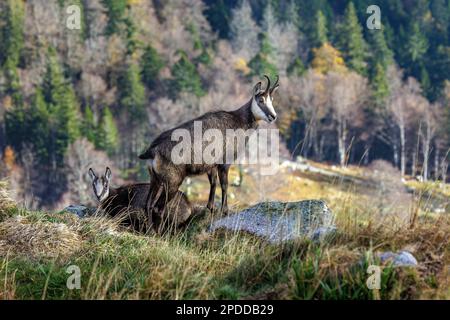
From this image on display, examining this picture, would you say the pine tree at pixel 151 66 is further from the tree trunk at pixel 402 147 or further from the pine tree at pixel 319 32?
the tree trunk at pixel 402 147

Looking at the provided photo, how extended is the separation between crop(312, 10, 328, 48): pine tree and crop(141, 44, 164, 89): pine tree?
126 feet

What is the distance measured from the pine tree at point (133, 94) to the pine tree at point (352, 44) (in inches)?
1707

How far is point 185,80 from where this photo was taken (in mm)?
123562

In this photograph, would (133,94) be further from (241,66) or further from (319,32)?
(319,32)

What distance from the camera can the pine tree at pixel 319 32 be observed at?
155 metres

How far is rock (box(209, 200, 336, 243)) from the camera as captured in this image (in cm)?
1043

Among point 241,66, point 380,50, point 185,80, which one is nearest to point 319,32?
point 380,50

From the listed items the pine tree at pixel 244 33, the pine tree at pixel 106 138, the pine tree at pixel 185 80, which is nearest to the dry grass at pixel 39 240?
the pine tree at pixel 106 138

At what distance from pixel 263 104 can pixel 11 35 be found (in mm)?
130681

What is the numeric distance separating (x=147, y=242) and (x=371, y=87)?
119051 millimetres

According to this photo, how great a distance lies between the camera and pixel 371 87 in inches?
4938

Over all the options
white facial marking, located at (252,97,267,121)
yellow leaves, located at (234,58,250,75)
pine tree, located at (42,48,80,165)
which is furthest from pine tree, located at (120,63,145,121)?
white facial marking, located at (252,97,267,121)

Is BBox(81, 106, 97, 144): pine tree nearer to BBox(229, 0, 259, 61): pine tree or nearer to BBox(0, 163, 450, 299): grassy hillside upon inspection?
BBox(229, 0, 259, 61): pine tree
